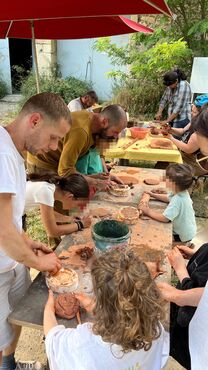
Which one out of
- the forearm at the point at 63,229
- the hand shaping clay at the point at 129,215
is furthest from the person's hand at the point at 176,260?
the forearm at the point at 63,229

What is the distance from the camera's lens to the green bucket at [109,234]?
1.68 m

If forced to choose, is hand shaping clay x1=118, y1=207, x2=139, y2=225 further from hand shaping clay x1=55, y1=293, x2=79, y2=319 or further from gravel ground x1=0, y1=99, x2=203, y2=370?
gravel ground x1=0, y1=99, x2=203, y2=370

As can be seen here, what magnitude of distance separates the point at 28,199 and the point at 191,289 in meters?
1.27

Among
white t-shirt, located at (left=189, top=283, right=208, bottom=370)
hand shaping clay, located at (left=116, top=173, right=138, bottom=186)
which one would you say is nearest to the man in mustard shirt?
hand shaping clay, located at (left=116, top=173, right=138, bottom=186)

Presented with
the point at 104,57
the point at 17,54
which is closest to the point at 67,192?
the point at 104,57

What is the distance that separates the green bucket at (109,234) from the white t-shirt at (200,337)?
533 millimetres

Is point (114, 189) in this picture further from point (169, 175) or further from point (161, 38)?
point (161, 38)

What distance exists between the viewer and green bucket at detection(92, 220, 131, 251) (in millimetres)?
1676

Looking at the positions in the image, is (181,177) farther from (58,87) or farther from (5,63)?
(5,63)

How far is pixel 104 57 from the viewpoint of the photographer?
10258 millimetres

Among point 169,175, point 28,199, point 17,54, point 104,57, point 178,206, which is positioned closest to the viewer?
point 28,199

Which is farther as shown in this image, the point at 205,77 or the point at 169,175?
the point at 205,77

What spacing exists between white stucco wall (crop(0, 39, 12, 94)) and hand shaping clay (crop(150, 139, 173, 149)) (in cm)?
857

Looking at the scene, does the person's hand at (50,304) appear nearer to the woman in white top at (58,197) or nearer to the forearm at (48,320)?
the forearm at (48,320)
